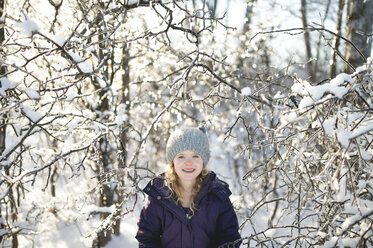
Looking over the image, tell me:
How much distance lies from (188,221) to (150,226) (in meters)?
0.27

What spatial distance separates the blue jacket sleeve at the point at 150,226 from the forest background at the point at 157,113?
21 centimetres

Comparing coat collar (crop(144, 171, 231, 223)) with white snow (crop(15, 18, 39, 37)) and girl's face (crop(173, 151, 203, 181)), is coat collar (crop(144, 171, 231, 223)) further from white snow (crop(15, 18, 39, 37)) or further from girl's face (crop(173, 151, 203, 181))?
white snow (crop(15, 18, 39, 37))

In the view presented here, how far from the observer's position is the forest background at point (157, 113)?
1600 millimetres

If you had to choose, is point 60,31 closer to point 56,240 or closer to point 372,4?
point 56,240

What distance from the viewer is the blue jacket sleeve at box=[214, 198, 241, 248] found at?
2328 millimetres

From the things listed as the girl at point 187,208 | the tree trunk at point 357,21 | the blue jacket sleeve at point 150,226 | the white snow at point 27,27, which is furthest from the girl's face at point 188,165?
the tree trunk at point 357,21

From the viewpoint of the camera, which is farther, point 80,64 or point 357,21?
point 357,21

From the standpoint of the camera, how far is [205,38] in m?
6.20

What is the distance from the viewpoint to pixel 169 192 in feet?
7.88

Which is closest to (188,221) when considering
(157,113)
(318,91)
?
(318,91)

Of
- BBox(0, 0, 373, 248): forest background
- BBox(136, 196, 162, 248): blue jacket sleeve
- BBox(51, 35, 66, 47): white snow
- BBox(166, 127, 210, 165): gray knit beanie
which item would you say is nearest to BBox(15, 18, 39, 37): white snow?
BBox(0, 0, 373, 248): forest background

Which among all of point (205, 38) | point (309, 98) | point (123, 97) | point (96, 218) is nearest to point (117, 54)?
point (123, 97)

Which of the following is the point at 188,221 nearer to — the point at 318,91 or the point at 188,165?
the point at 188,165

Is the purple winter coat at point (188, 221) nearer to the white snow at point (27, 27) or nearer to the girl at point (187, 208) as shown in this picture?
the girl at point (187, 208)
